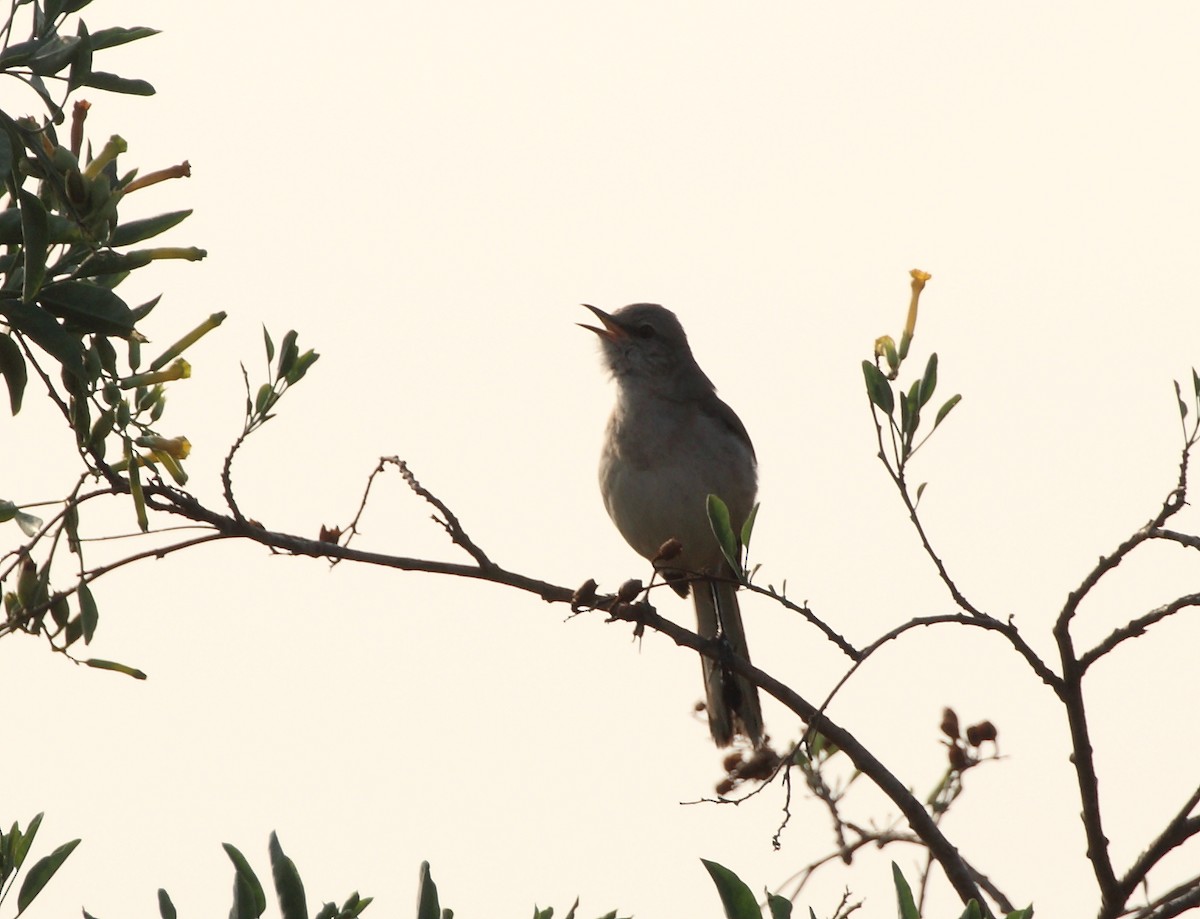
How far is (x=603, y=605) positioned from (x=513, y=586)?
0.46 metres

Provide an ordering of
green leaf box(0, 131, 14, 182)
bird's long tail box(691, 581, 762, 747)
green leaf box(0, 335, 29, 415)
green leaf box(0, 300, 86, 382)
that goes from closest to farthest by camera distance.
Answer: green leaf box(0, 131, 14, 182) → green leaf box(0, 300, 86, 382) → green leaf box(0, 335, 29, 415) → bird's long tail box(691, 581, 762, 747)

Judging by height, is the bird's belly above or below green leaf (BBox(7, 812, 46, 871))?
above

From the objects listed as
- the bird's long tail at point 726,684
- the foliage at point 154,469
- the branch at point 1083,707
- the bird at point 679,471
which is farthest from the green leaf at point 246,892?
the bird at point 679,471

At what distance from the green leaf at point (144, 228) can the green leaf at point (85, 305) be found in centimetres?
12

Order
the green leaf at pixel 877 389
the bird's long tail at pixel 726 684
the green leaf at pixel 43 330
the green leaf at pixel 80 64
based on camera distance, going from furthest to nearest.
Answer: the bird's long tail at pixel 726 684
the green leaf at pixel 877 389
the green leaf at pixel 43 330
the green leaf at pixel 80 64

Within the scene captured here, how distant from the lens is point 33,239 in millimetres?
2787

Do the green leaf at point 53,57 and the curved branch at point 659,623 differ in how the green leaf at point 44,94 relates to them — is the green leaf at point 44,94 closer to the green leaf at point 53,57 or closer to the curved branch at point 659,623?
the green leaf at point 53,57

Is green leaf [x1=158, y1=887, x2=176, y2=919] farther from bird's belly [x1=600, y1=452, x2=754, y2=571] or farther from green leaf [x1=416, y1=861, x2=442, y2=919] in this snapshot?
bird's belly [x1=600, y1=452, x2=754, y2=571]

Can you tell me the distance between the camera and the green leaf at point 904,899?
321cm

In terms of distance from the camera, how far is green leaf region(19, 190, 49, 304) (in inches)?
109

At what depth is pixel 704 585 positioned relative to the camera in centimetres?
771

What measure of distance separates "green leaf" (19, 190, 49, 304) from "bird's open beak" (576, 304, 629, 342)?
5.47 m

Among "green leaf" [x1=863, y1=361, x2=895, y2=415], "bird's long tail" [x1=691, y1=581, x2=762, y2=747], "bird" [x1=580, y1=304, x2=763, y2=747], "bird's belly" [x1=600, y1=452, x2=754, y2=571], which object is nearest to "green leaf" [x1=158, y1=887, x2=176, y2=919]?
"green leaf" [x1=863, y1=361, x2=895, y2=415]

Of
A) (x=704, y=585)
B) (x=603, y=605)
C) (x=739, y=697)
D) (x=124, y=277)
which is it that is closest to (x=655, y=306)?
(x=704, y=585)
